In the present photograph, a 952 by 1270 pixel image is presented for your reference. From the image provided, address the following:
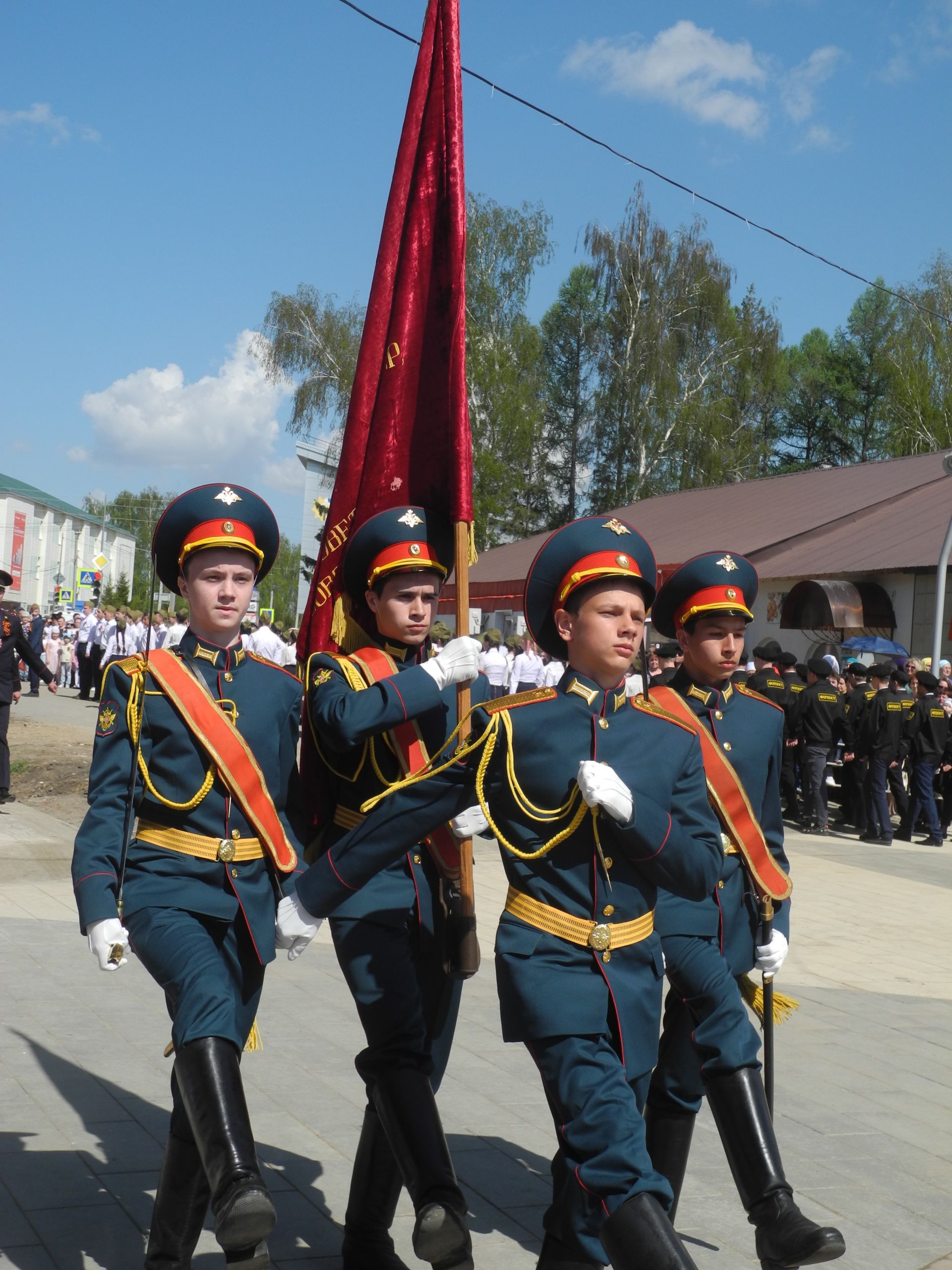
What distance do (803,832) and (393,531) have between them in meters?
12.5

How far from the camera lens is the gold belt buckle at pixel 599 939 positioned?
302 centimetres

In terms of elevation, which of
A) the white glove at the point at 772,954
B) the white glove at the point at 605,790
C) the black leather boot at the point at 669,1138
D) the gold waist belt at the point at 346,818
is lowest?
the black leather boot at the point at 669,1138

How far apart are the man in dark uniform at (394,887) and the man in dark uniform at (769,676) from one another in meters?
9.33

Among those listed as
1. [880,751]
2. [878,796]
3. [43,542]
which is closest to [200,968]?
[878,796]

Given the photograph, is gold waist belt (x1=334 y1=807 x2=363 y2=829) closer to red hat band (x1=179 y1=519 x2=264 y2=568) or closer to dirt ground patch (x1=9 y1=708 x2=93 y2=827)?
red hat band (x1=179 y1=519 x2=264 y2=568)

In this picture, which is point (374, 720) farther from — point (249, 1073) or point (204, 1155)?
point (249, 1073)

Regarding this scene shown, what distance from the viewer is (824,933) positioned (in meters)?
9.22

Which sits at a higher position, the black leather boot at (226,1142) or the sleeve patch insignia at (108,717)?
the sleeve patch insignia at (108,717)

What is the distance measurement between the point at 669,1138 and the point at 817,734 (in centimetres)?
1196

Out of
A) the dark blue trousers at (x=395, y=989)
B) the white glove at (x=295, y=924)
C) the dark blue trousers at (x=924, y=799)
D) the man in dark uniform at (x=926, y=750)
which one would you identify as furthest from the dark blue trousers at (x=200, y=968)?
the dark blue trousers at (x=924, y=799)

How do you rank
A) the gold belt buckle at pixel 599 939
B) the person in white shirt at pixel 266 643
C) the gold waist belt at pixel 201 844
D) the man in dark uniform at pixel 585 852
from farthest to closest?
the person in white shirt at pixel 266 643 < the gold waist belt at pixel 201 844 < the gold belt buckle at pixel 599 939 < the man in dark uniform at pixel 585 852

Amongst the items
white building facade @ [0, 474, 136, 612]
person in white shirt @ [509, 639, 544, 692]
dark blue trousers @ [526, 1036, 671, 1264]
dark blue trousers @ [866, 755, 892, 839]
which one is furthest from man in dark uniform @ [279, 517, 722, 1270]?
white building facade @ [0, 474, 136, 612]

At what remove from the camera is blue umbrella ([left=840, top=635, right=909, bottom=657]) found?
64.5ft

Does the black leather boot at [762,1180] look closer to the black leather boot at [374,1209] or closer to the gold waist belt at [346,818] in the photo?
the black leather boot at [374,1209]
